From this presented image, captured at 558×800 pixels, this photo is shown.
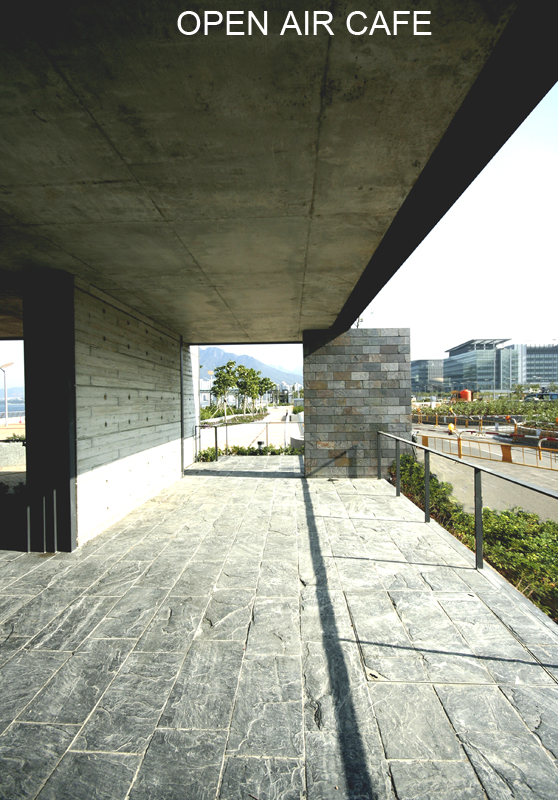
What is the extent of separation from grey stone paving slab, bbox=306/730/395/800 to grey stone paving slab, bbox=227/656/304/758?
0.08m

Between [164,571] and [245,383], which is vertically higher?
[245,383]

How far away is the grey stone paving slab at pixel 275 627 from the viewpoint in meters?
2.09

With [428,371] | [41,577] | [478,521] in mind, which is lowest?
[41,577]

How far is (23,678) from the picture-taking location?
190 cm

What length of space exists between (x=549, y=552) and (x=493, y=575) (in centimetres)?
115

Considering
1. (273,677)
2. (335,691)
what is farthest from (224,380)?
(335,691)

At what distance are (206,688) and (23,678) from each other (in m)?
0.99

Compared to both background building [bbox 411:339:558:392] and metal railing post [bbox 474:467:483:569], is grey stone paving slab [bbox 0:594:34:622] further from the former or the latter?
background building [bbox 411:339:558:392]

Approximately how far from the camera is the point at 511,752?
1443 mm

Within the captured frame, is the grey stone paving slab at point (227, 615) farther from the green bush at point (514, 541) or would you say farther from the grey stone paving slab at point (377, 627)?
the green bush at point (514, 541)

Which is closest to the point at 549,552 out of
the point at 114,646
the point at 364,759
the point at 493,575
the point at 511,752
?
the point at 493,575

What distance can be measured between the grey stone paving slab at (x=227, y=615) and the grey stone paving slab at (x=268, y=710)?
28 centimetres

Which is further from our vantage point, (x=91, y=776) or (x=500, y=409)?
(x=500, y=409)

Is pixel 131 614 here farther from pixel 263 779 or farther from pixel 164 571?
pixel 263 779
